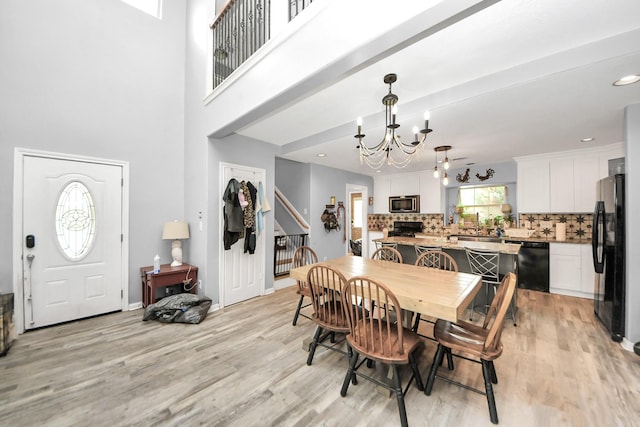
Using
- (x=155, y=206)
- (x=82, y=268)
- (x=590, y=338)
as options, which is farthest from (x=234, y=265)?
(x=590, y=338)

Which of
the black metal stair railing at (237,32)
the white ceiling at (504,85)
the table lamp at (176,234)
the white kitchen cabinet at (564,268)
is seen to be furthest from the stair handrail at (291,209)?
the white kitchen cabinet at (564,268)

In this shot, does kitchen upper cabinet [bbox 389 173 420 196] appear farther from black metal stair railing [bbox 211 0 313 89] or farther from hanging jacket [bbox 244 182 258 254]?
black metal stair railing [bbox 211 0 313 89]

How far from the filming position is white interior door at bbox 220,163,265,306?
361 cm

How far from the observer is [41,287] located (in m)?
2.89

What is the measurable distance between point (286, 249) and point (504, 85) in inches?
183

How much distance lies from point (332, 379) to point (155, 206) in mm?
3364

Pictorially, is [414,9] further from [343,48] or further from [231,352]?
[231,352]

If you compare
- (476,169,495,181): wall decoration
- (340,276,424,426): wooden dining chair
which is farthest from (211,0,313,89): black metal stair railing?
(476,169,495,181): wall decoration

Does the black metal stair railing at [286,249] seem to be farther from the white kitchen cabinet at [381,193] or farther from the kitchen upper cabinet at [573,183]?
the kitchen upper cabinet at [573,183]

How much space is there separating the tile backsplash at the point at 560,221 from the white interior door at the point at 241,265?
5.05 metres

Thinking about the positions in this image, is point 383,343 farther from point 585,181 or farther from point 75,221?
point 585,181

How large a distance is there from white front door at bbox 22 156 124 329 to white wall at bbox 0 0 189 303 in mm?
159

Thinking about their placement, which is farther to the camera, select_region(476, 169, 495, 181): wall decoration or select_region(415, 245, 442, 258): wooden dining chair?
select_region(476, 169, 495, 181): wall decoration

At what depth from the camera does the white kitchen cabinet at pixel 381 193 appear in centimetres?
683
